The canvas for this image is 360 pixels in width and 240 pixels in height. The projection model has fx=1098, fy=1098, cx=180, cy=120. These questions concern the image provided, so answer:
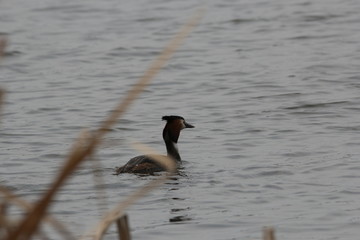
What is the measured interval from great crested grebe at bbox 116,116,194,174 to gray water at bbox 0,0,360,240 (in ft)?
0.51

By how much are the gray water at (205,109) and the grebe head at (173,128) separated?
0.30 metres

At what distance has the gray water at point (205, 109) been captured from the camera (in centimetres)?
841

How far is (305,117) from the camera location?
1289 centimetres

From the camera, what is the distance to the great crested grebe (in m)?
9.99

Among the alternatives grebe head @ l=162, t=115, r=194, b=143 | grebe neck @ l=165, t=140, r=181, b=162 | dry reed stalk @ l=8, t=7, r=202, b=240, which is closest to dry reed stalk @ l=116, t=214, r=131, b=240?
dry reed stalk @ l=8, t=7, r=202, b=240

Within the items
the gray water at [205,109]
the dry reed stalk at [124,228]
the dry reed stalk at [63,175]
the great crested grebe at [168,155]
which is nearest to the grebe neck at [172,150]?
the great crested grebe at [168,155]

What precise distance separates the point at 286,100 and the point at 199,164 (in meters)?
3.60

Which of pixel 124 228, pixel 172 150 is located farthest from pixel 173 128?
pixel 124 228

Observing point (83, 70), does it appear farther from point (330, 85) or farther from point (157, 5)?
point (157, 5)

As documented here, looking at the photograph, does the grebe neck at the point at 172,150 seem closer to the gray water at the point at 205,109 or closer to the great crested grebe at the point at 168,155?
the great crested grebe at the point at 168,155

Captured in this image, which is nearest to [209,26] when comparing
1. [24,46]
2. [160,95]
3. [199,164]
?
[24,46]

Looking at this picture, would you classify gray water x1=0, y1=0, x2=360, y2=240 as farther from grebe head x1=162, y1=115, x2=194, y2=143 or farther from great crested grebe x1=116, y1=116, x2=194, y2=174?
grebe head x1=162, y1=115, x2=194, y2=143

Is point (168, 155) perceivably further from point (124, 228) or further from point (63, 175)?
point (63, 175)

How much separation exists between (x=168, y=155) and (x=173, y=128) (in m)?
0.44
